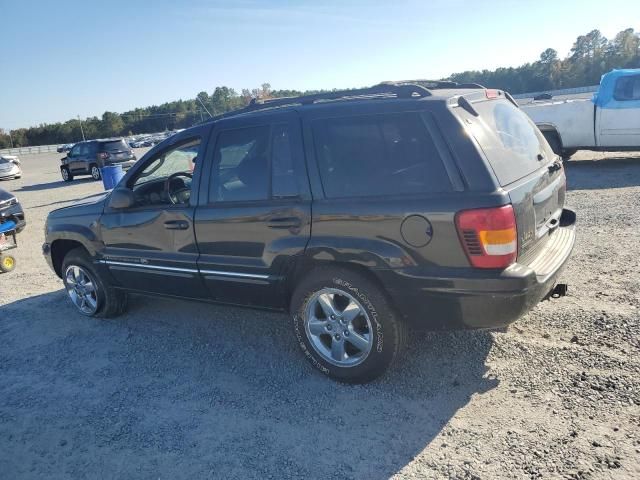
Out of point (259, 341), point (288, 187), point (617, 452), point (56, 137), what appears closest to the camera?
point (617, 452)

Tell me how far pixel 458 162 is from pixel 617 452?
1.76m

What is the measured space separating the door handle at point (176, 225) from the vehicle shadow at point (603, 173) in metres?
7.84

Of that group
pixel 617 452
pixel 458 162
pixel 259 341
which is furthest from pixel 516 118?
pixel 259 341

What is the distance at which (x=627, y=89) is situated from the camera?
10.4m

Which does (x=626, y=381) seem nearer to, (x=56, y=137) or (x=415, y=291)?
(x=415, y=291)

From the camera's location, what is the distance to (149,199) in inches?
177

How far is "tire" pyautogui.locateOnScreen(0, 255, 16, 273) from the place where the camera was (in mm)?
7176

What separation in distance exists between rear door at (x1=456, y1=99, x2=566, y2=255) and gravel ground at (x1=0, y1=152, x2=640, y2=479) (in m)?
0.93

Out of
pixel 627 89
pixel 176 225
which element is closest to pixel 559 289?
pixel 176 225

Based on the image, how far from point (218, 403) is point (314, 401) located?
671 millimetres

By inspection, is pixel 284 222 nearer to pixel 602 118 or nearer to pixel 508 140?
pixel 508 140

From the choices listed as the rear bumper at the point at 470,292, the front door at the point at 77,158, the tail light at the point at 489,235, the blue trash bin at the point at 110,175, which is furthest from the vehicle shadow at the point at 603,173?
the front door at the point at 77,158

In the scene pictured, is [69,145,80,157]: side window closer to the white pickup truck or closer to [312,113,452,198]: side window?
the white pickup truck

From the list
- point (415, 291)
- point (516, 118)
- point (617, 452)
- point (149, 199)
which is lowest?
point (617, 452)
